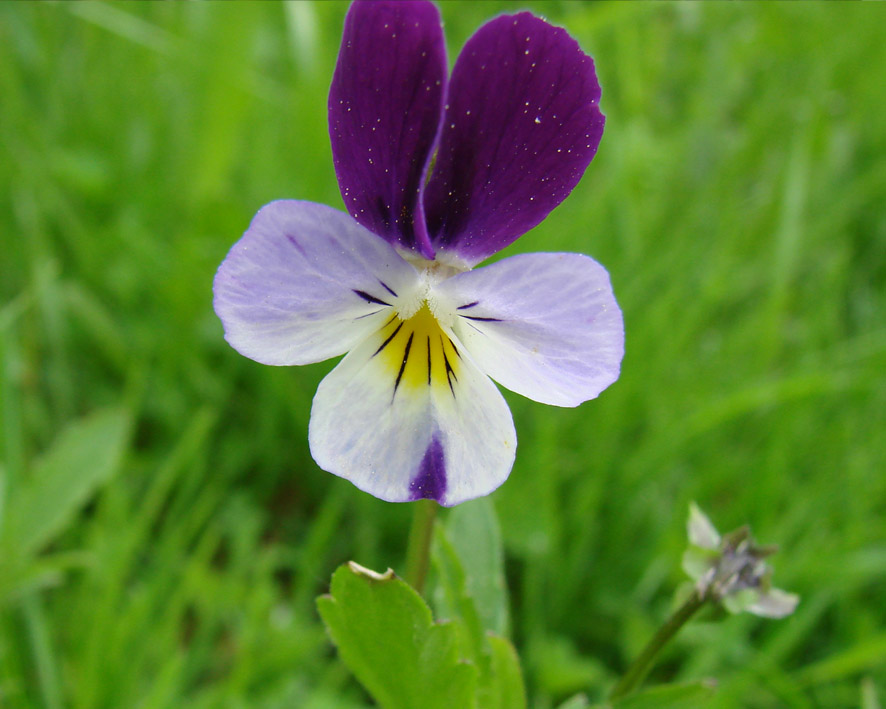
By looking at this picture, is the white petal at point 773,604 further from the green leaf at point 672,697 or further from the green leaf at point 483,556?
the green leaf at point 483,556

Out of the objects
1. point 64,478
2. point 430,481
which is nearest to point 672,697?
point 430,481

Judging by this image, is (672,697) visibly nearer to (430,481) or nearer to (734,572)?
(734,572)

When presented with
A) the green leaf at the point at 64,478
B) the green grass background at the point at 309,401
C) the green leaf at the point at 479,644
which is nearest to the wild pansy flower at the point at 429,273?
the green leaf at the point at 479,644

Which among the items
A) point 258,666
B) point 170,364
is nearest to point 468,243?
point 258,666

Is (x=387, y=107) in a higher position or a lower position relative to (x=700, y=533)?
higher

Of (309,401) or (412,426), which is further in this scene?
(309,401)

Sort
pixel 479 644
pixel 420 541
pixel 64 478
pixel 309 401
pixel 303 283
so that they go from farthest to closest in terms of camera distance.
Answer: pixel 309 401
pixel 64 478
pixel 479 644
pixel 420 541
pixel 303 283

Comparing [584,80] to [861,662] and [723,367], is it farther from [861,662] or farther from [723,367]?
[723,367]
